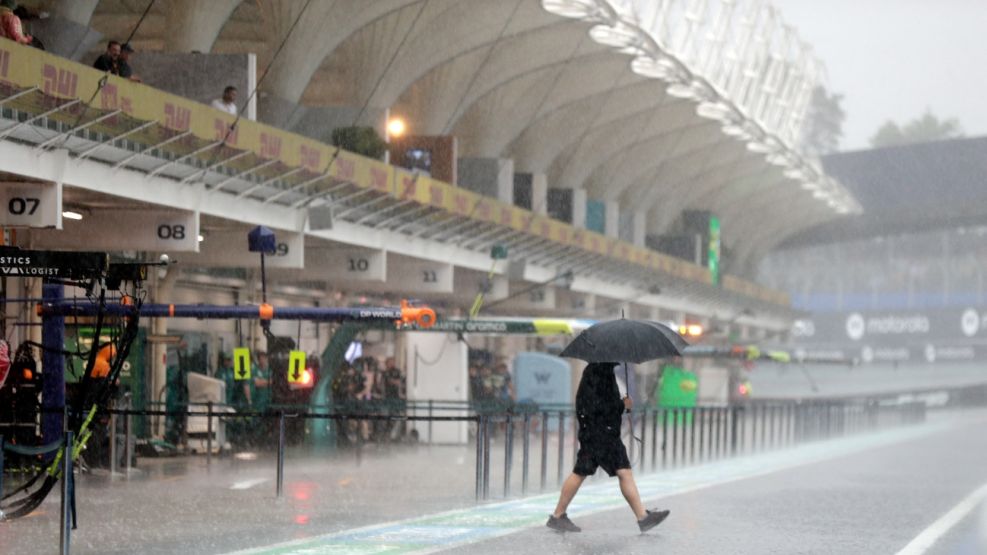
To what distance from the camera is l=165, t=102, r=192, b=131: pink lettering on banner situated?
23.1 m

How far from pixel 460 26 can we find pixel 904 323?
68979mm

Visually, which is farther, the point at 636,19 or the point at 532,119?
the point at 532,119

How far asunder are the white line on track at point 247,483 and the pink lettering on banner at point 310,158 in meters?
6.71

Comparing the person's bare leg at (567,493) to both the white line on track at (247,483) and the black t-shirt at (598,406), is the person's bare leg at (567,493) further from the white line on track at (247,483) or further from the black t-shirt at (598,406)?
the white line on track at (247,483)

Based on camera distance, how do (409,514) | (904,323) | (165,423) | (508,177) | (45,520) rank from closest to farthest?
1. (45,520)
2. (409,514)
3. (165,423)
4. (508,177)
5. (904,323)

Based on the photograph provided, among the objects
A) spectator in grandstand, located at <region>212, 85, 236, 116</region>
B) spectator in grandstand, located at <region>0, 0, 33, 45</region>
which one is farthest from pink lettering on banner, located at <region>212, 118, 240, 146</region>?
spectator in grandstand, located at <region>0, 0, 33, 45</region>

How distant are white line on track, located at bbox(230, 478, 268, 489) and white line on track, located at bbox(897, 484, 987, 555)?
789 cm

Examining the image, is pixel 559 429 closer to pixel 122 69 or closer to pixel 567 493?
pixel 567 493

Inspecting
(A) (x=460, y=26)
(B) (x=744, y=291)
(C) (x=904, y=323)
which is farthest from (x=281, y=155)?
(C) (x=904, y=323)

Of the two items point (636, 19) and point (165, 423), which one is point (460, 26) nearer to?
point (636, 19)

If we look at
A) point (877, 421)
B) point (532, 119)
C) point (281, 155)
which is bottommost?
point (877, 421)

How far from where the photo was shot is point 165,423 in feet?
102

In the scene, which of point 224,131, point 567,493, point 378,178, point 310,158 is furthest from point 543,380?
point 567,493

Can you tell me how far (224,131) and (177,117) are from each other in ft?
5.55
